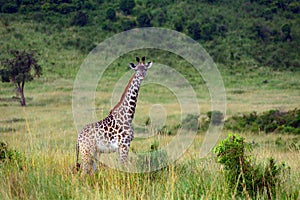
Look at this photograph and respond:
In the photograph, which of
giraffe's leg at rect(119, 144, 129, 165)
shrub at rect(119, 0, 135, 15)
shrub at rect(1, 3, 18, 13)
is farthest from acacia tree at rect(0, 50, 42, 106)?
giraffe's leg at rect(119, 144, 129, 165)

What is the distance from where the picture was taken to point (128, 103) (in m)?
7.36

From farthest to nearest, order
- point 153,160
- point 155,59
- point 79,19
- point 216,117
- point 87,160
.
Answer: point 79,19
point 155,59
point 216,117
point 87,160
point 153,160

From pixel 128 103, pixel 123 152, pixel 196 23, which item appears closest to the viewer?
pixel 123 152

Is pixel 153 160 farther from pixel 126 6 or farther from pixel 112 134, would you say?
pixel 126 6

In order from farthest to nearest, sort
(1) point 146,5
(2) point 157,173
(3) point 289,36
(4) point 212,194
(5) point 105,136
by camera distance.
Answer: (1) point 146,5 → (3) point 289,36 → (5) point 105,136 → (2) point 157,173 → (4) point 212,194

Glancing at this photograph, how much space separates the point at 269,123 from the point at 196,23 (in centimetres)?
3198

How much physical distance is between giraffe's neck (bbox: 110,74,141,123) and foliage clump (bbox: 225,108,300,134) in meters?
13.1

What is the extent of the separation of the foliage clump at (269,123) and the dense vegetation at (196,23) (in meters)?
24.8

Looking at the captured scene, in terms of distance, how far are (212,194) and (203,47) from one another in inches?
1817

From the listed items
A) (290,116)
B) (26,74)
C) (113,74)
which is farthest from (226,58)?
(290,116)

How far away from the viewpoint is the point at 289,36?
53.8 metres

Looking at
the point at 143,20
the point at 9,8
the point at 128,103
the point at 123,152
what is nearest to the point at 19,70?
the point at 143,20

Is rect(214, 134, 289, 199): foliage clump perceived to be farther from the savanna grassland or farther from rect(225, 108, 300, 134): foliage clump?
rect(225, 108, 300, 134): foliage clump

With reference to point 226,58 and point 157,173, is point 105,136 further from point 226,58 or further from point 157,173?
point 226,58
